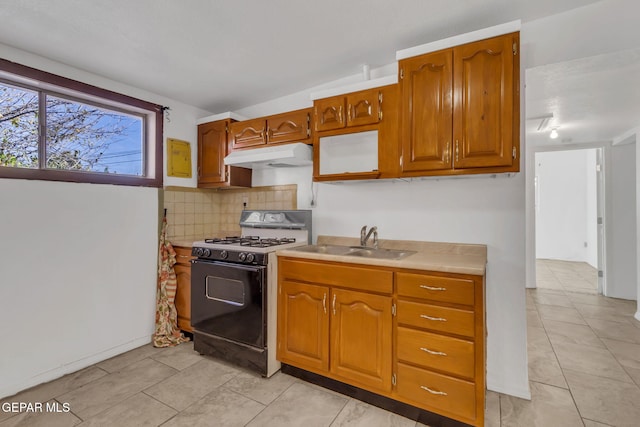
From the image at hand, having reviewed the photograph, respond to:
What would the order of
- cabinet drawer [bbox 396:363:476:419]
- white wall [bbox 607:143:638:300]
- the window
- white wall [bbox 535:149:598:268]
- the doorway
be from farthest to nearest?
white wall [bbox 535:149:598:268]
the doorway
white wall [bbox 607:143:638:300]
the window
cabinet drawer [bbox 396:363:476:419]

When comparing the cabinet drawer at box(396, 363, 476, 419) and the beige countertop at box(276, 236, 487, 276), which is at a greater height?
the beige countertop at box(276, 236, 487, 276)

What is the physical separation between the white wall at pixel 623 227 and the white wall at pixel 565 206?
2449 millimetres

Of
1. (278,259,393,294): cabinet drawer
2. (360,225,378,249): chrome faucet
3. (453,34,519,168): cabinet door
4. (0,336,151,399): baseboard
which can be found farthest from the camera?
(360,225,378,249): chrome faucet

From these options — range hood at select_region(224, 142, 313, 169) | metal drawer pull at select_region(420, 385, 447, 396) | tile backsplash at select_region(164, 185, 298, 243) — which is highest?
range hood at select_region(224, 142, 313, 169)

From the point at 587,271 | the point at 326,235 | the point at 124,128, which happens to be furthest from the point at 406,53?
the point at 587,271

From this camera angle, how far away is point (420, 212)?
87.3 inches

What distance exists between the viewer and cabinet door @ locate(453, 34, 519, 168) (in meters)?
1.65

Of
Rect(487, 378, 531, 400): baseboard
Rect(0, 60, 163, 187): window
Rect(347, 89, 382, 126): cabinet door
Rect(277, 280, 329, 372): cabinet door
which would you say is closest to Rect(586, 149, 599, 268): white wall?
Rect(487, 378, 531, 400): baseboard

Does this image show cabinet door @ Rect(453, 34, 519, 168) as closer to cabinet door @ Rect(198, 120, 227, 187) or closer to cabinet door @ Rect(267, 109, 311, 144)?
cabinet door @ Rect(267, 109, 311, 144)

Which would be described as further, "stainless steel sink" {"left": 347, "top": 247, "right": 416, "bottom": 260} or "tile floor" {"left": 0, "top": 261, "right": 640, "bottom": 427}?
"stainless steel sink" {"left": 347, "top": 247, "right": 416, "bottom": 260}

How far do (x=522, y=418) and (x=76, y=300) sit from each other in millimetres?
3201

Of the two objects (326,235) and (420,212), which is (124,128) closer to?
(326,235)

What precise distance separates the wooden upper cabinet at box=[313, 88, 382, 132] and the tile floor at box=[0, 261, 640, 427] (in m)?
1.93

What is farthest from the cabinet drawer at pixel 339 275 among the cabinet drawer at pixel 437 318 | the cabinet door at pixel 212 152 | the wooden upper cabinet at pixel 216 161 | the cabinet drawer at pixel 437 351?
the cabinet door at pixel 212 152
